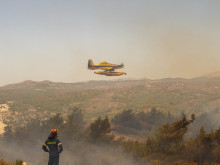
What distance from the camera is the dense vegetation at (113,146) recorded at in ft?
37.2

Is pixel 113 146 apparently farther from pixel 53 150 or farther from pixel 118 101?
pixel 118 101

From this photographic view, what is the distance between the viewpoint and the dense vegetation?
37.2 ft

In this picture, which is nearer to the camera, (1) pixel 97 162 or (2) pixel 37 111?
Result: (1) pixel 97 162

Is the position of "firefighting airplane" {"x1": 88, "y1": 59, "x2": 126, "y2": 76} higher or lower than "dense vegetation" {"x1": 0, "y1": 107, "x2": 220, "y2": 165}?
higher

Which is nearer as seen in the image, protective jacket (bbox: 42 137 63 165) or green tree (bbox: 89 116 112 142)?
protective jacket (bbox: 42 137 63 165)

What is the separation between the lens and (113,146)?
17250mm

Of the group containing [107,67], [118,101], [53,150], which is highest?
[107,67]

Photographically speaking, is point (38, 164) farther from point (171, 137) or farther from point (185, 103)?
point (185, 103)

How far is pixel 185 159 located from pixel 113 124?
70.6 feet

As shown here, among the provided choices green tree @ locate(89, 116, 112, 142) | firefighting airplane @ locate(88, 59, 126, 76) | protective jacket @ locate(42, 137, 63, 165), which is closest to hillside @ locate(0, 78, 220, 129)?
firefighting airplane @ locate(88, 59, 126, 76)

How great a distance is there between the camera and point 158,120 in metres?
36.7

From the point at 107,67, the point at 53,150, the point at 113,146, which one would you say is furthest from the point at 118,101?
the point at 53,150

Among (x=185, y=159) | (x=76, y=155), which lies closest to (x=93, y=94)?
(x=76, y=155)

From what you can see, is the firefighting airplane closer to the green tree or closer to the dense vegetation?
the dense vegetation
